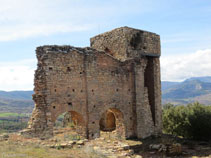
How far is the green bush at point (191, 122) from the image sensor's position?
17078mm

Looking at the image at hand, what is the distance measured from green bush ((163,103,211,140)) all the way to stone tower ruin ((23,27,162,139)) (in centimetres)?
331

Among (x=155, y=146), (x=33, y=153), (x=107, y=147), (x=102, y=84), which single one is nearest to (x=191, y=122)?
(x=155, y=146)

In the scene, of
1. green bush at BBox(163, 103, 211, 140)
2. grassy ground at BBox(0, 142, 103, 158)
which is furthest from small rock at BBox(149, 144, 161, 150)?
green bush at BBox(163, 103, 211, 140)

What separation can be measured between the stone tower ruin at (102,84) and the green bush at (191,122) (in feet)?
10.9

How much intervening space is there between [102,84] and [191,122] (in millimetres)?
8817

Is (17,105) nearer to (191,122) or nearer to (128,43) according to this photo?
(191,122)

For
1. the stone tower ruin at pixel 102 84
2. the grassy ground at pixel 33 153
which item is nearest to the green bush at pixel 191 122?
the stone tower ruin at pixel 102 84

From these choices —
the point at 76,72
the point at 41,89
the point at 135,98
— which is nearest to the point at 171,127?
the point at 135,98

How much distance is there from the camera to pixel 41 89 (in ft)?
37.0

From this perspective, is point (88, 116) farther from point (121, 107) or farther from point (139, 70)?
point (139, 70)

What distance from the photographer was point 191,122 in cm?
1811

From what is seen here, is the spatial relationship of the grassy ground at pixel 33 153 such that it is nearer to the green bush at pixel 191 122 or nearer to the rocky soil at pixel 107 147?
the rocky soil at pixel 107 147

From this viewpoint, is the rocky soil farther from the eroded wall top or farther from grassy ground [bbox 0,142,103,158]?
the eroded wall top

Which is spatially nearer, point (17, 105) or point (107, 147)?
point (107, 147)
